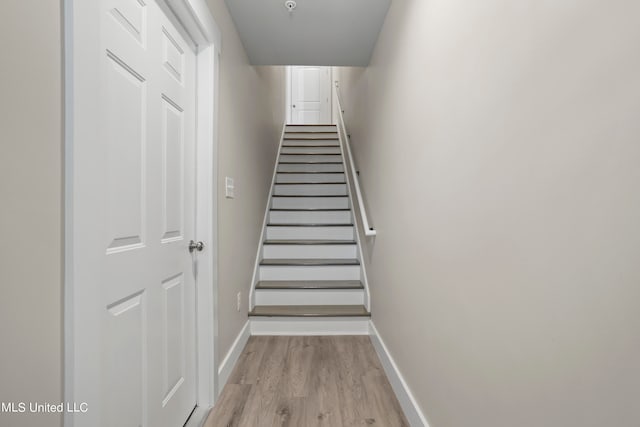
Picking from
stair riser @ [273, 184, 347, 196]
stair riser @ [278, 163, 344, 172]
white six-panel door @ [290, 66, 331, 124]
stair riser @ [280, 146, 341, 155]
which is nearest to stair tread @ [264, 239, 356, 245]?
stair riser @ [273, 184, 347, 196]

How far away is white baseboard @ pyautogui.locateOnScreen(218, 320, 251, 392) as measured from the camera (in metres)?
1.78

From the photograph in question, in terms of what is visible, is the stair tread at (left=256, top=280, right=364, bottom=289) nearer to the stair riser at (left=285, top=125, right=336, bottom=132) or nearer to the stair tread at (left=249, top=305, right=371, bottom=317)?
the stair tread at (left=249, top=305, right=371, bottom=317)

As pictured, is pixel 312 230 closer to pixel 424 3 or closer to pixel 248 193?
pixel 248 193

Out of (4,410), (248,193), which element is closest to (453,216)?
(4,410)

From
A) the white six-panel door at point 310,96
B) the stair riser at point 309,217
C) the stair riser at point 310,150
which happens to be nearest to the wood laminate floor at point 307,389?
the stair riser at point 309,217

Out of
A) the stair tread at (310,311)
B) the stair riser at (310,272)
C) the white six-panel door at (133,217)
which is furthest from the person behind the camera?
the stair riser at (310,272)

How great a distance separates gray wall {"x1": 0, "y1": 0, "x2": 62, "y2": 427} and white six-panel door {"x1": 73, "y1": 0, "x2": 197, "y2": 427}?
1.9 inches

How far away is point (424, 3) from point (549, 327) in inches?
54.2

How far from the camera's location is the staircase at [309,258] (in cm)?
255

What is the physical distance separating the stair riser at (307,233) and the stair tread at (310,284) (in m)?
0.61

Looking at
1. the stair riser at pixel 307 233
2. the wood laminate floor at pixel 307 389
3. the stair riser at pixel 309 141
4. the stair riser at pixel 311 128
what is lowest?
the wood laminate floor at pixel 307 389

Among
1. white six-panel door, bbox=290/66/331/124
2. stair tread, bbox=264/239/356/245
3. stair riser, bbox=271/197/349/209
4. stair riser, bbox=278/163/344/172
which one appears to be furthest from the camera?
white six-panel door, bbox=290/66/331/124

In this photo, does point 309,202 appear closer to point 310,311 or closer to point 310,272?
point 310,272

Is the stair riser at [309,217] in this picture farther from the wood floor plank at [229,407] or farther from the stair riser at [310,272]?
the wood floor plank at [229,407]
